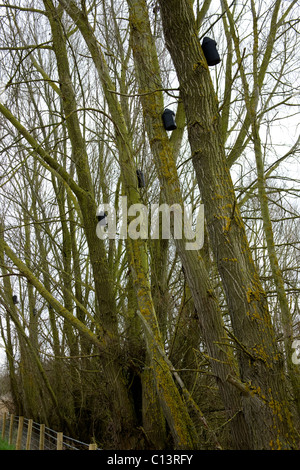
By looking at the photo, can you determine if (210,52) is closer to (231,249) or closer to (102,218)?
(231,249)

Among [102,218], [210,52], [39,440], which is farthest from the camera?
[39,440]

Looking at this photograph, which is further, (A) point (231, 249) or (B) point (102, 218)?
(B) point (102, 218)

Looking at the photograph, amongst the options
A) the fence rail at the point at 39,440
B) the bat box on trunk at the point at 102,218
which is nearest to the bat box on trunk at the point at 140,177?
the bat box on trunk at the point at 102,218

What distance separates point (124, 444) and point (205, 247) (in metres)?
2.91

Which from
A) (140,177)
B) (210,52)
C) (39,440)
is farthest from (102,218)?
(39,440)

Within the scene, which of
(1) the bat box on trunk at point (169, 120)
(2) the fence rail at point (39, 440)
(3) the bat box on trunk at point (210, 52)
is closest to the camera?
(3) the bat box on trunk at point (210, 52)

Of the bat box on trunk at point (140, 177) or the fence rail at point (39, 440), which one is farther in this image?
the fence rail at point (39, 440)

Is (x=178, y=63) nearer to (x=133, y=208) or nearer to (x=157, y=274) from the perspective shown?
(x=133, y=208)

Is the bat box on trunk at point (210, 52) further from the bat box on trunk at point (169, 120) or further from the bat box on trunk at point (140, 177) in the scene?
the bat box on trunk at point (140, 177)

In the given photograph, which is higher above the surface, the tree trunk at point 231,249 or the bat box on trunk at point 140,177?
the bat box on trunk at point 140,177

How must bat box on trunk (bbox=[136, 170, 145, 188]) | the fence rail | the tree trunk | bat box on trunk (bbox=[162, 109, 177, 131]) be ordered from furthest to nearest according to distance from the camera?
1. the fence rail
2. bat box on trunk (bbox=[136, 170, 145, 188])
3. bat box on trunk (bbox=[162, 109, 177, 131])
4. the tree trunk

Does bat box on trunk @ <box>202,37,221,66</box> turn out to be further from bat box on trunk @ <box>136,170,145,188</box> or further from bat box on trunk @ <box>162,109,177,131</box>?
bat box on trunk @ <box>136,170,145,188</box>

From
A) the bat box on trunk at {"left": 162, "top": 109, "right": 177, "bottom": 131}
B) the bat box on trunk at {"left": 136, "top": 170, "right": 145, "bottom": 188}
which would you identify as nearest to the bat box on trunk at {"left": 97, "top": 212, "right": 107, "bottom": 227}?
the bat box on trunk at {"left": 136, "top": 170, "right": 145, "bottom": 188}
